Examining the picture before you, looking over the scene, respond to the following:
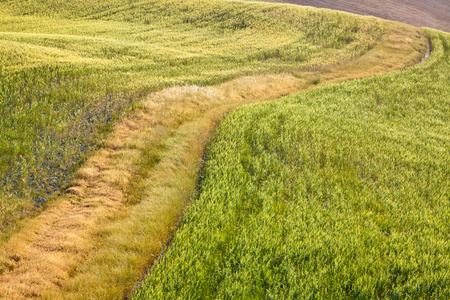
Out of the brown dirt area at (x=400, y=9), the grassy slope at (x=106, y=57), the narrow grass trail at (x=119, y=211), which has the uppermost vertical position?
the brown dirt area at (x=400, y=9)

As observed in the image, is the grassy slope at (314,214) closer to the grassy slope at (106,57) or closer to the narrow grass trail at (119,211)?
the narrow grass trail at (119,211)

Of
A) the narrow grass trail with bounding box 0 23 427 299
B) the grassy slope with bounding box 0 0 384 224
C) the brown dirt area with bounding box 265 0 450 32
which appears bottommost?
the narrow grass trail with bounding box 0 23 427 299

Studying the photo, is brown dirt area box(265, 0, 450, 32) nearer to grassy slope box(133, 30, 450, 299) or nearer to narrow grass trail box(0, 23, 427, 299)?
grassy slope box(133, 30, 450, 299)

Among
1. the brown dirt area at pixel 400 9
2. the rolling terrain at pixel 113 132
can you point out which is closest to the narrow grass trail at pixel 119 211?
the rolling terrain at pixel 113 132

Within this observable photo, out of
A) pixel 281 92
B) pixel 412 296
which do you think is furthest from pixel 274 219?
pixel 281 92

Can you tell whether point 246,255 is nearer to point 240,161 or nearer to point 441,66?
point 240,161

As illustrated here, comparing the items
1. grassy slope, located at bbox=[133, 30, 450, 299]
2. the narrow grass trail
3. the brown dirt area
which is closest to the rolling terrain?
the narrow grass trail
